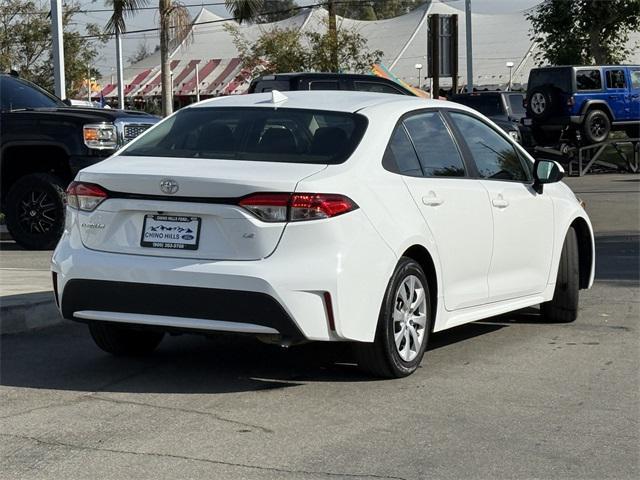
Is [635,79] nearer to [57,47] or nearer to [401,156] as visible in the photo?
[57,47]

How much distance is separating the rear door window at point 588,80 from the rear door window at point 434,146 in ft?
75.3

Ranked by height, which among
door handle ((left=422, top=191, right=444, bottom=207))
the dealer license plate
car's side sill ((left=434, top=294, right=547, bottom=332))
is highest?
door handle ((left=422, top=191, right=444, bottom=207))

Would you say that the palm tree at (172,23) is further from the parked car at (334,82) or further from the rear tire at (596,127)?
the parked car at (334,82)

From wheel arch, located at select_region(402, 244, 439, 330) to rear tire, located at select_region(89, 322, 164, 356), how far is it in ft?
5.50

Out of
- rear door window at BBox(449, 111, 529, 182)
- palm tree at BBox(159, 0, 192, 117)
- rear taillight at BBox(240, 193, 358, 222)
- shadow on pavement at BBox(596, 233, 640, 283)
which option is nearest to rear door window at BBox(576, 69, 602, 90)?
palm tree at BBox(159, 0, 192, 117)

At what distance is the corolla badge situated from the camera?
20.7 feet

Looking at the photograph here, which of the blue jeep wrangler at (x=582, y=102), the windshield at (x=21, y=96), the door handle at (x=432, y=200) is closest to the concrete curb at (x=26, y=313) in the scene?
the door handle at (x=432, y=200)

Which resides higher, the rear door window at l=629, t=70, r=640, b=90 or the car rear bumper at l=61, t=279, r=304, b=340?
the rear door window at l=629, t=70, r=640, b=90

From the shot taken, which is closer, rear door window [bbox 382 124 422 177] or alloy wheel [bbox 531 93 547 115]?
rear door window [bbox 382 124 422 177]

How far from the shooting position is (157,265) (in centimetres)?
630

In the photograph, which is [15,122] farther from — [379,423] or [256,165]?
[379,423]

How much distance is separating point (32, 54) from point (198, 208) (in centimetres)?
4188

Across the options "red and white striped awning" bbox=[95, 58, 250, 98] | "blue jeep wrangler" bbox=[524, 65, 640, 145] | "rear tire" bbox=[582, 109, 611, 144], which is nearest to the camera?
"blue jeep wrangler" bbox=[524, 65, 640, 145]

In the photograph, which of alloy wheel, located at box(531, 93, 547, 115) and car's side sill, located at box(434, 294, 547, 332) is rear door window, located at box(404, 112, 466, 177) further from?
alloy wheel, located at box(531, 93, 547, 115)
